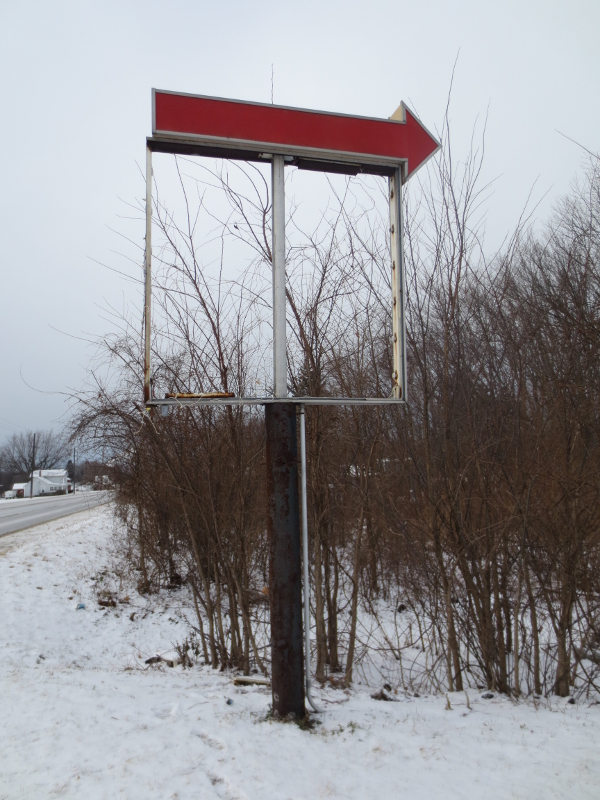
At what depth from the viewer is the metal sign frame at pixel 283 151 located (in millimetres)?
3107

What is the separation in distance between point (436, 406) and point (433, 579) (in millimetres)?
1526

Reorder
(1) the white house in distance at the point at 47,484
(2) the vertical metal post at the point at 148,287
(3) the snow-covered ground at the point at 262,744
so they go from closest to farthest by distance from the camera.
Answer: (3) the snow-covered ground at the point at 262,744, (2) the vertical metal post at the point at 148,287, (1) the white house in distance at the point at 47,484

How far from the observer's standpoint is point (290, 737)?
3.00 m

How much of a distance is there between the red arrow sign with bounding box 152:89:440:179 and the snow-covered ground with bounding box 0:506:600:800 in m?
3.35

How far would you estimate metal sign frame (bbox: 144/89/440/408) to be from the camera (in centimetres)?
311

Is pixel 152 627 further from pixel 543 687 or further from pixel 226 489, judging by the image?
pixel 543 687

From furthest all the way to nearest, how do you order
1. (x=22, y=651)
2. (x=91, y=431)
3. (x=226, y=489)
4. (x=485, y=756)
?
1. (x=91, y=431)
2. (x=22, y=651)
3. (x=226, y=489)
4. (x=485, y=756)

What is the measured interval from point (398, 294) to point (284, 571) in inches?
71.4

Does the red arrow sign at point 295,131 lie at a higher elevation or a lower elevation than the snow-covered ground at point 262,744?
higher

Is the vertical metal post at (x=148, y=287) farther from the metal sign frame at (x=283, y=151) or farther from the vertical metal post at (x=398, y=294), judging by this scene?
the vertical metal post at (x=398, y=294)

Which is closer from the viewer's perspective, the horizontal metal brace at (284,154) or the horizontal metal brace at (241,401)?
the horizontal metal brace at (241,401)

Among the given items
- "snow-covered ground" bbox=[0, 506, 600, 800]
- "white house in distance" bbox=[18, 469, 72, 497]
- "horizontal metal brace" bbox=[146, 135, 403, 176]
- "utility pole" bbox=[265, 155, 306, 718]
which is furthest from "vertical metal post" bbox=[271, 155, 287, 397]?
"white house in distance" bbox=[18, 469, 72, 497]

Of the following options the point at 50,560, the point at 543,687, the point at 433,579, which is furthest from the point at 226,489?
the point at 50,560

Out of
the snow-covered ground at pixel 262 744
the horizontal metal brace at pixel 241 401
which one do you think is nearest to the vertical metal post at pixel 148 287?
the horizontal metal brace at pixel 241 401
